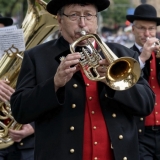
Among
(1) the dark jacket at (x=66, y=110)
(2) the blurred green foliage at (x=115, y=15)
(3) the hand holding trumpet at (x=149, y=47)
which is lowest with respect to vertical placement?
(2) the blurred green foliage at (x=115, y=15)

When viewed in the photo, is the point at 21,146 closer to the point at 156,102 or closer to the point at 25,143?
the point at 25,143

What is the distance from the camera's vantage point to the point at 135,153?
3.94 meters

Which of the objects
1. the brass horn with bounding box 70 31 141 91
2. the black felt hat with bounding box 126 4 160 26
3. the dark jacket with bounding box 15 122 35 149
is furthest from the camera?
the black felt hat with bounding box 126 4 160 26

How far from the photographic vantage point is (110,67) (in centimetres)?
359

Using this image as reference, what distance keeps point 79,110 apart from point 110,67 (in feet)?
1.46

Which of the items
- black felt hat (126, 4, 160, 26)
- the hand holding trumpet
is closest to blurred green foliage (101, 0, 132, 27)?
black felt hat (126, 4, 160, 26)

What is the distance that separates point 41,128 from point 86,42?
0.69 m

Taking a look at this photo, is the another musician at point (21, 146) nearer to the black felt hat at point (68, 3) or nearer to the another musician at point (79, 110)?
the another musician at point (79, 110)

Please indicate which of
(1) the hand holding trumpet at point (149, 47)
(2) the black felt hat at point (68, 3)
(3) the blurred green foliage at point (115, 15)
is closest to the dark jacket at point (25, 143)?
(1) the hand holding trumpet at point (149, 47)

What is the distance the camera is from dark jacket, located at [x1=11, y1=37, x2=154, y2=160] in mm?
3784

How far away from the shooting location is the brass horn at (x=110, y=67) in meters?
3.59

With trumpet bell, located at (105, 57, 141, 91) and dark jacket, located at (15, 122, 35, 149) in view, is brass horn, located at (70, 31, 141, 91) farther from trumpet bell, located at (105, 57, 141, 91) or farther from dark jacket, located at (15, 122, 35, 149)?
dark jacket, located at (15, 122, 35, 149)

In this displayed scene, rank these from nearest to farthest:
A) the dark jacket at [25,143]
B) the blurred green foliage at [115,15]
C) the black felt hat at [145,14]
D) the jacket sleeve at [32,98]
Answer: the jacket sleeve at [32,98], the dark jacket at [25,143], the black felt hat at [145,14], the blurred green foliage at [115,15]

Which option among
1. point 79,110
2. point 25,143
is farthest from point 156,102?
Result: point 79,110
